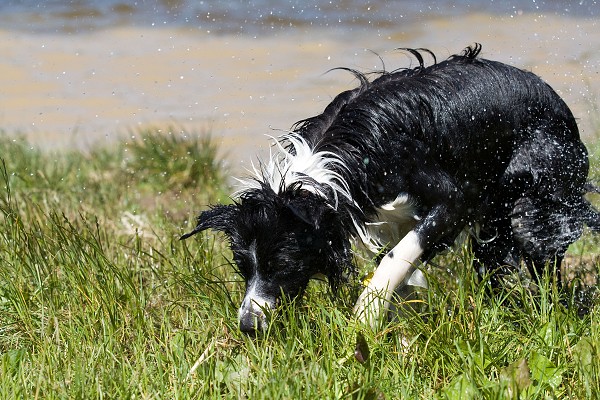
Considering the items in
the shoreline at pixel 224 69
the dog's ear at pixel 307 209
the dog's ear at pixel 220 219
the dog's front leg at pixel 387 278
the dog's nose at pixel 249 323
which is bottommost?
the shoreline at pixel 224 69

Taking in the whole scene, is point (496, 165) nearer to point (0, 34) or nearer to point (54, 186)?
point (54, 186)

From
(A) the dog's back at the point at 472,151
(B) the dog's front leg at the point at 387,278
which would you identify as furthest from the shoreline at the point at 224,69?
(B) the dog's front leg at the point at 387,278

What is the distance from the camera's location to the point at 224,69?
1076 cm

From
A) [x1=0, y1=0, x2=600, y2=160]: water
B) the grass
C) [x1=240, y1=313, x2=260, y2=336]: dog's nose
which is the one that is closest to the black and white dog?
[x1=240, y1=313, x2=260, y2=336]: dog's nose

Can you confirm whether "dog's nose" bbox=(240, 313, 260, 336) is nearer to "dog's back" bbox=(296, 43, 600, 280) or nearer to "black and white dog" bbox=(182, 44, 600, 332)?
"black and white dog" bbox=(182, 44, 600, 332)

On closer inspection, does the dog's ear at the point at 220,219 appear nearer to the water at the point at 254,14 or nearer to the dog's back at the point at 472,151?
the dog's back at the point at 472,151

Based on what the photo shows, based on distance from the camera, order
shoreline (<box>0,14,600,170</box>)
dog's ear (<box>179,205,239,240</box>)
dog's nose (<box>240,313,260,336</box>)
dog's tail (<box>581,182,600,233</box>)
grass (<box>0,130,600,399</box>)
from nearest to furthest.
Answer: grass (<box>0,130,600,399</box>) < dog's nose (<box>240,313,260,336</box>) < dog's ear (<box>179,205,239,240</box>) < dog's tail (<box>581,182,600,233</box>) < shoreline (<box>0,14,600,170</box>)

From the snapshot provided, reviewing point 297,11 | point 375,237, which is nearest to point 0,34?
point 297,11

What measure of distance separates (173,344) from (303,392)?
30.0 inches

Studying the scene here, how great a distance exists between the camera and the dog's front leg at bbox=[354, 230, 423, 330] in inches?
164

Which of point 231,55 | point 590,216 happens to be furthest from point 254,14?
point 590,216

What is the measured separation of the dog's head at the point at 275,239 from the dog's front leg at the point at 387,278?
0.27m

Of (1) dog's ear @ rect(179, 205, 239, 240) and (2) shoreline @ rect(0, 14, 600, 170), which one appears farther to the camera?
(2) shoreline @ rect(0, 14, 600, 170)

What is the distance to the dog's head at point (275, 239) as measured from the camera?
422 cm
